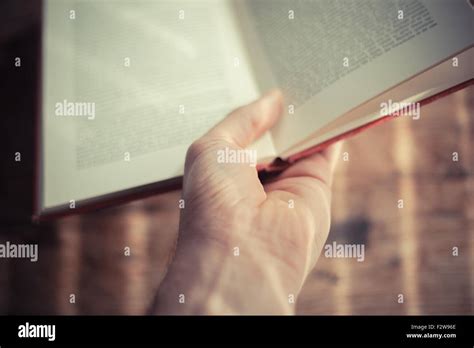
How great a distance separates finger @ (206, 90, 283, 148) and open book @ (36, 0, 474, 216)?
0.05 feet

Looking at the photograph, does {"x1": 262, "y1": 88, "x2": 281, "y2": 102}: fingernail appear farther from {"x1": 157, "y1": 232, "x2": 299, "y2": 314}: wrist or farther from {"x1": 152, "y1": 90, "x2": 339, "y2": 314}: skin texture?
{"x1": 157, "y1": 232, "x2": 299, "y2": 314}: wrist

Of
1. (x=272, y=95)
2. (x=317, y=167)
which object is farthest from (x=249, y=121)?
(x=317, y=167)

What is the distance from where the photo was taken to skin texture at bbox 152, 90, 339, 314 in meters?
0.62

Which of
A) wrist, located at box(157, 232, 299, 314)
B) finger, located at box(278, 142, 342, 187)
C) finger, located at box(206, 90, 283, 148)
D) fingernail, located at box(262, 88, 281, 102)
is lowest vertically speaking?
wrist, located at box(157, 232, 299, 314)

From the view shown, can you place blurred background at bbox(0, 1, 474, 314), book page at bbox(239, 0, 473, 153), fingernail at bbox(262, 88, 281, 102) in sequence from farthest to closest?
blurred background at bbox(0, 1, 474, 314) < fingernail at bbox(262, 88, 281, 102) < book page at bbox(239, 0, 473, 153)

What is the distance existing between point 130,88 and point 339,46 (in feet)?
1.12

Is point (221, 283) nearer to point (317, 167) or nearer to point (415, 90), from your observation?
point (317, 167)

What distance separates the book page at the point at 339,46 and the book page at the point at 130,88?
45 millimetres

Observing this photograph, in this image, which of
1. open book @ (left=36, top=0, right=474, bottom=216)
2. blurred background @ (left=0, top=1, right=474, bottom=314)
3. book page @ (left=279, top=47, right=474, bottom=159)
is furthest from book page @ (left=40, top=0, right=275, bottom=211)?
blurred background @ (left=0, top=1, right=474, bottom=314)


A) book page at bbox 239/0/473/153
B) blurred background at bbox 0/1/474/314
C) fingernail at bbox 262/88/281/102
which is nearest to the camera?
book page at bbox 239/0/473/153

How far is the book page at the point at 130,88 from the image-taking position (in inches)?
27.2

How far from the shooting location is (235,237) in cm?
63

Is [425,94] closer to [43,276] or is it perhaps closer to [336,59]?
[336,59]

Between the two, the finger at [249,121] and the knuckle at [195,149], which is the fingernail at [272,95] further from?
the knuckle at [195,149]
